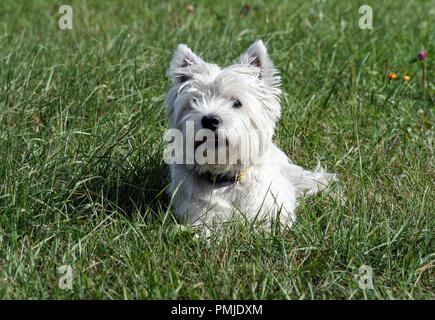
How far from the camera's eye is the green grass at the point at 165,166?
10.2ft

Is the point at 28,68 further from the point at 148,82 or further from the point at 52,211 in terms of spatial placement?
the point at 52,211

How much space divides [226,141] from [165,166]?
917 millimetres

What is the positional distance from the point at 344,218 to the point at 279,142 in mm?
1211

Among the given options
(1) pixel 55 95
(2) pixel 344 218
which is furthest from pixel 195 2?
(2) pixel 344 218

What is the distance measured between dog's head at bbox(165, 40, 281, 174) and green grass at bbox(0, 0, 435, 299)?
1.58ft

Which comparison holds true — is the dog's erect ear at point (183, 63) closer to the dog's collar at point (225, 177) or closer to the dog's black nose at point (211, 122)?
the dog's black nose at point (211, 122)

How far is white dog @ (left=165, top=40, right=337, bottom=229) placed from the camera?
3.58 m

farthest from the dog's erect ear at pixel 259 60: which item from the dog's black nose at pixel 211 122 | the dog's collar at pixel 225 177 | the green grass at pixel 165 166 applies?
the green grass at pixel 165 166

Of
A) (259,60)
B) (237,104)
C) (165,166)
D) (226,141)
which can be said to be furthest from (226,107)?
(165,166)

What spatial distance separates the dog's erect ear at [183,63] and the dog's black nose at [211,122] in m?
0.47

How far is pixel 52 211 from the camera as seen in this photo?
3582 mm

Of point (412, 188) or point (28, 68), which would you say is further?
point (28, 68)

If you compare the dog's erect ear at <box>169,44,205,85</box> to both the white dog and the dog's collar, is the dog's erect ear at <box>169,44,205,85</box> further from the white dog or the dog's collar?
the dog's collar

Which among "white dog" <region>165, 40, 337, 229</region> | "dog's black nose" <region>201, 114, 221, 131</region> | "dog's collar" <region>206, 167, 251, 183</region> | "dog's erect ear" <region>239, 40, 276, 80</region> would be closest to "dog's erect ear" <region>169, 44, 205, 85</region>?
"white dog" <region>165, 40, 337, 229</region>
